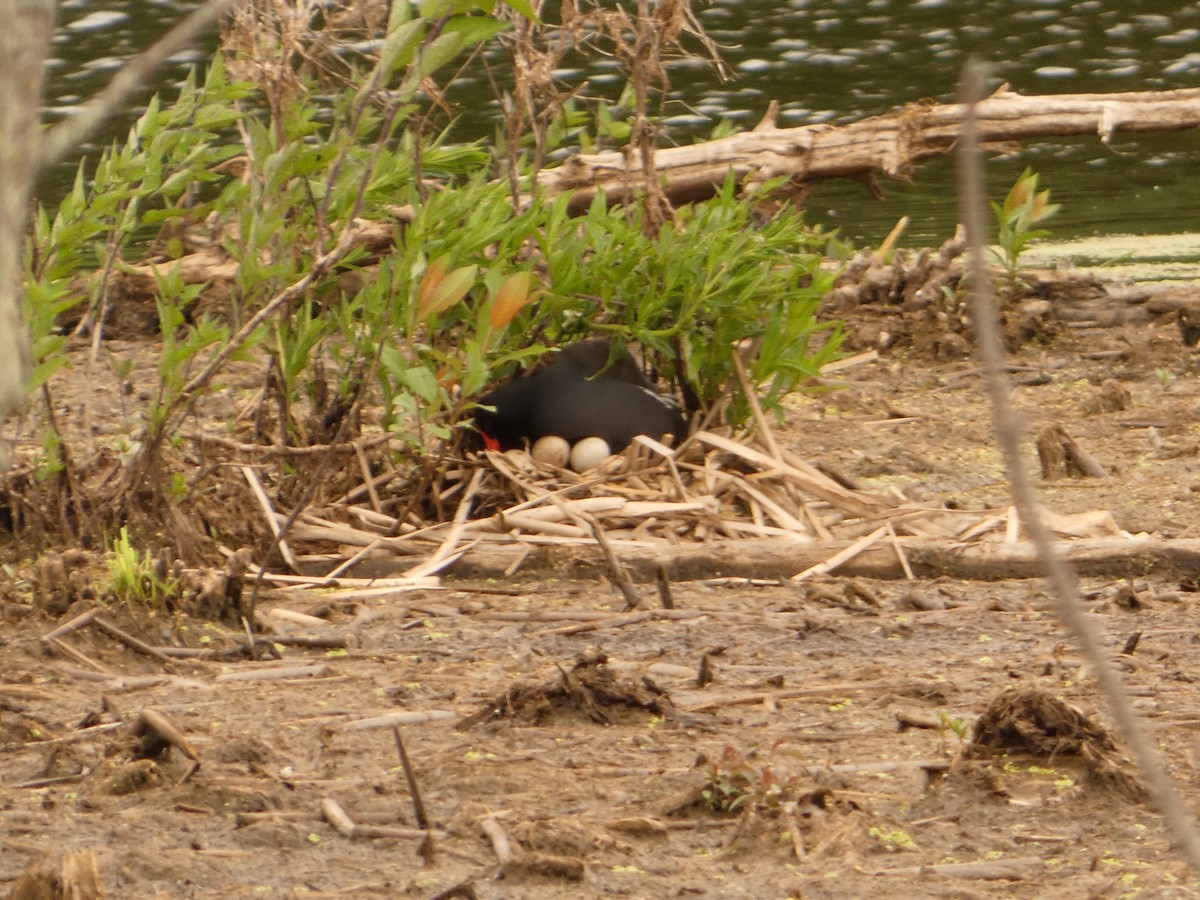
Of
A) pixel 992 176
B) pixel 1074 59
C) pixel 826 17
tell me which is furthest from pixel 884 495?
pixel 826 17

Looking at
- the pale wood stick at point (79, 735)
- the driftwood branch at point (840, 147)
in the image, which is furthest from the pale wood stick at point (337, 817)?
the driftwood branch at point (840, 147)

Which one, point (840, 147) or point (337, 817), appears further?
point (840, 147)

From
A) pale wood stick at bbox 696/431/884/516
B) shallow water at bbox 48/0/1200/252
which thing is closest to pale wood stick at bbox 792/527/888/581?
pale wood stick at bbox 696/431/884/516

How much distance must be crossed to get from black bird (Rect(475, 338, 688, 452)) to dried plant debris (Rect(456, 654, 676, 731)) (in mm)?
1629

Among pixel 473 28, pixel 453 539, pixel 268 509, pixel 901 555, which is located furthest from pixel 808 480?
pixel 473 28

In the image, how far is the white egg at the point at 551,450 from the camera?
442cm

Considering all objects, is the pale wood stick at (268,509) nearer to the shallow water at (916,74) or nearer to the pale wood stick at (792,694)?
the pale wood stick at (792,694)

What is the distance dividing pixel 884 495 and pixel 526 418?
3.32 feet

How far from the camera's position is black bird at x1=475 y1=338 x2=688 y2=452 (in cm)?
444

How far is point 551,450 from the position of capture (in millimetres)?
4414

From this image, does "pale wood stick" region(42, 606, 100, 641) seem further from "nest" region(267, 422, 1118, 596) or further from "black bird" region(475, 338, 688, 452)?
"black bird" region(475, 338, 688, 452)

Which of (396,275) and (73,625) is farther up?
(396,275)

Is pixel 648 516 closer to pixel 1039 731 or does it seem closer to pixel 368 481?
pixel 368 481

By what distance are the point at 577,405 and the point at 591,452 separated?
0.13m
